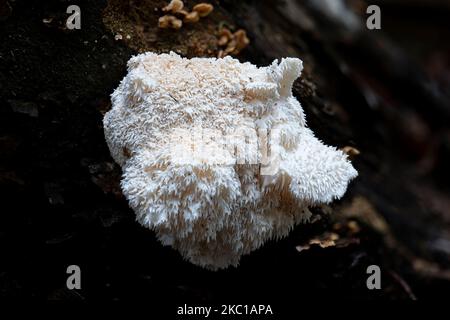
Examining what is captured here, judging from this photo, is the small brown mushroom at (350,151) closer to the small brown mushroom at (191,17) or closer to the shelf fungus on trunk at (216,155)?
the shelf fungus on trunk at (216,155)

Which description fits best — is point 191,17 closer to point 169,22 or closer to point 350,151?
point 169,22

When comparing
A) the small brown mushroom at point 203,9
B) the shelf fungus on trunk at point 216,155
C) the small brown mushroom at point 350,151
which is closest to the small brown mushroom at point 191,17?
the small brown mushroom at point 203,9

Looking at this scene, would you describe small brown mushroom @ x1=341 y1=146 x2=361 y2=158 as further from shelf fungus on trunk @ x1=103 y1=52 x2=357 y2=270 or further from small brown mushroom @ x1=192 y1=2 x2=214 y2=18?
small brown mushroom @ x1=192 y1=2 x2=214 y2=18

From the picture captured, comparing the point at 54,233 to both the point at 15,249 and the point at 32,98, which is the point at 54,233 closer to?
the point at 15,249

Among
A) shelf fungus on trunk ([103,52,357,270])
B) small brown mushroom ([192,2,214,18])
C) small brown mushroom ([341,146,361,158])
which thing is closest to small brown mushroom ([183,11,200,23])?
small brown mushroom ([192,2,214,18])

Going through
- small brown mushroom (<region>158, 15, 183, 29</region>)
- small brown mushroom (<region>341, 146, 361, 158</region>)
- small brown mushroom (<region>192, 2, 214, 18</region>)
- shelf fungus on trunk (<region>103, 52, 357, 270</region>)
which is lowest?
small brown mushroom (<region>341, 146, 361, 158</region>)

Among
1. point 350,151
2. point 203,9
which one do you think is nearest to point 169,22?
point 203,9
